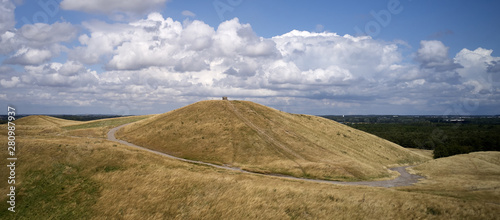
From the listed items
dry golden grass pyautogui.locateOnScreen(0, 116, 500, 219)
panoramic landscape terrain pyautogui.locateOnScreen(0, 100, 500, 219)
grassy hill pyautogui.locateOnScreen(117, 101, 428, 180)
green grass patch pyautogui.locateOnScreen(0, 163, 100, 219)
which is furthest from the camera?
grassy hill pyautogui.locateOnScreen(117, 101, 428, 180)

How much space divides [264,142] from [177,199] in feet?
131

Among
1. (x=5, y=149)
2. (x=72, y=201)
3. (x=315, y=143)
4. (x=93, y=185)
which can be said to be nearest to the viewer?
(x=72, y=201)

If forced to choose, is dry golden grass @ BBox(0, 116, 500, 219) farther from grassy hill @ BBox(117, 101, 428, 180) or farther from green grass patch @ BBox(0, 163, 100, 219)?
grassy hill @ BBox(117, 101, 428, 180)

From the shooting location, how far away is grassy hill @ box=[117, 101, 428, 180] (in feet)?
177

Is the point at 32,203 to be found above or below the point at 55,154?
below

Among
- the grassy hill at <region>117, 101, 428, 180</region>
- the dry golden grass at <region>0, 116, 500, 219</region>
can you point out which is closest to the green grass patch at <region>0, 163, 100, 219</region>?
the dry golden grass at <region>0, 116, 500, 219</region>

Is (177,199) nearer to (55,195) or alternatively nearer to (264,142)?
(55,195)

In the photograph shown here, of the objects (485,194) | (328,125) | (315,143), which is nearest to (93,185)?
(485,194)

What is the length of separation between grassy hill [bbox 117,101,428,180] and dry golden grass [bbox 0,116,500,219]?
2388 centimetres

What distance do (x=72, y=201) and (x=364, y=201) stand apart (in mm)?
25546

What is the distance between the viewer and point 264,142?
63188 mm

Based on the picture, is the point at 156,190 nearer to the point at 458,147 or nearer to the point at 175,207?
the point at 175,207

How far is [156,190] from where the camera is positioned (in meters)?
26.0

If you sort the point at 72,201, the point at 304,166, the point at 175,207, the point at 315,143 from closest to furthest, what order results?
the point at 175,207 → the point at 72,201 → the point at 304,166 → the point at 315,143
